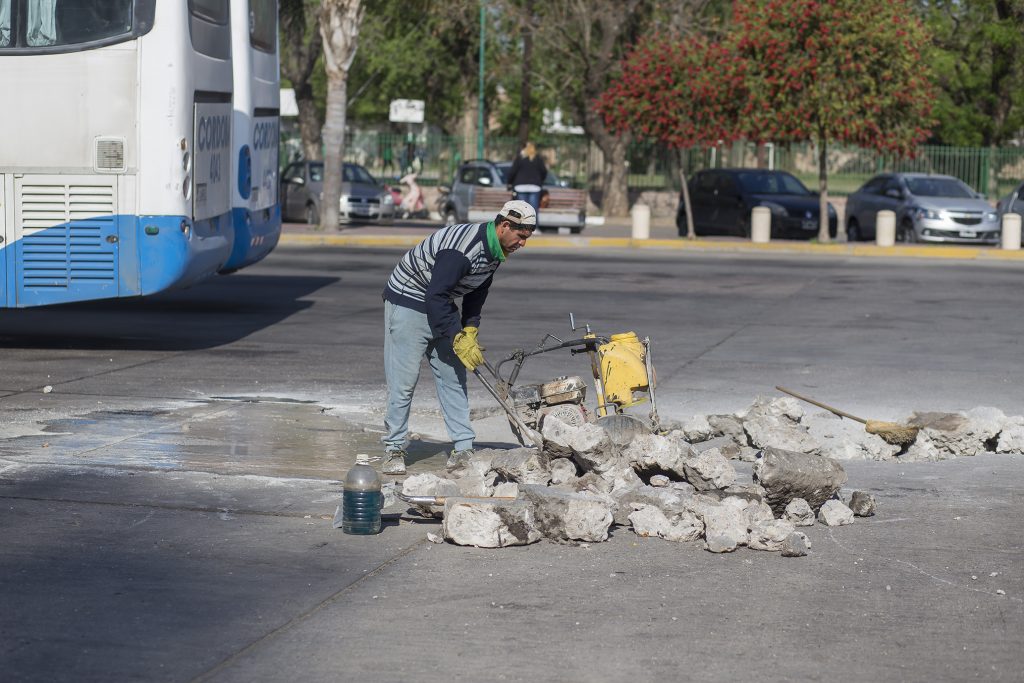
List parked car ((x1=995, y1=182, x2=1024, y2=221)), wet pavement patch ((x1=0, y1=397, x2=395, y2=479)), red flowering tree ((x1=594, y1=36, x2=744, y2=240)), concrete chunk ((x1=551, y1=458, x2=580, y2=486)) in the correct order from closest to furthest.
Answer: concrete chunk ((x1=551, y1=458, x2=580, y2=486)), wet pavement patch ((x1=0, y1=397, x2=395, y2=479)), red flowering tree ((x1=594, y1=36, x2=744, y2=240)), parked car ((x1=995, y1=182, x2=1024, y2=221))

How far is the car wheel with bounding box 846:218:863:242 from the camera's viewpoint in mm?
32531

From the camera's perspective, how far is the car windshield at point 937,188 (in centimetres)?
3136

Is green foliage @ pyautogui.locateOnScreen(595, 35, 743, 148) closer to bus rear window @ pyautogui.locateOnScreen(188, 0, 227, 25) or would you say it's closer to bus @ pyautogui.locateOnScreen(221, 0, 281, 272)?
bus @ pyautogui.locateOnScreen(221, 0, 281, 272)

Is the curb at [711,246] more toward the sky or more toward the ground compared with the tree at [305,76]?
more toward the ground

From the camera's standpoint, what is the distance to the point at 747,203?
3172 cm

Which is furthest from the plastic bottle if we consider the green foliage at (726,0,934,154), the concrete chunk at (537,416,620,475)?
the green foliage at (726,0,934,154)

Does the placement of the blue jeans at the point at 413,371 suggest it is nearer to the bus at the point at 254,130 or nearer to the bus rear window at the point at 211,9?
the bus rear window at the point at 211,9

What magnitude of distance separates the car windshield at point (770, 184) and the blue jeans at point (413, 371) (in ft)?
79.4

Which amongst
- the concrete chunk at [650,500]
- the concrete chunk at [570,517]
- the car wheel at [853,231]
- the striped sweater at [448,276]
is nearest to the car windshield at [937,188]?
the car wheel at [853,231]

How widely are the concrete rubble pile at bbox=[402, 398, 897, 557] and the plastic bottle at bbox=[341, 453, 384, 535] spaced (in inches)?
11.8

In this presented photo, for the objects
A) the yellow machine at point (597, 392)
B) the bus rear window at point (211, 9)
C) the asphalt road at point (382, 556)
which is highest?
the bus rear window at point (211, 9)

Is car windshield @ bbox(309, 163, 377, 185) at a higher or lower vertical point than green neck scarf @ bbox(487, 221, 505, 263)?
higher

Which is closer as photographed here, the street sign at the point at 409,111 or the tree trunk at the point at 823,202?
the tree trunk at the point at 823,202

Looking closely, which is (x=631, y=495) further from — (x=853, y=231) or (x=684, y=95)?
(x=853, y=231)
